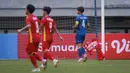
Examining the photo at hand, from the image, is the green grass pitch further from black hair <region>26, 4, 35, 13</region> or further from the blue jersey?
the blue jersey

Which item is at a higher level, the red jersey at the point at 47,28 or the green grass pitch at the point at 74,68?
the red jersey at the point at 47,28

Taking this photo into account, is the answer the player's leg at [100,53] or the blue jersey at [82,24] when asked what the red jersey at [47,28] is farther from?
the player's leg at [100,53]

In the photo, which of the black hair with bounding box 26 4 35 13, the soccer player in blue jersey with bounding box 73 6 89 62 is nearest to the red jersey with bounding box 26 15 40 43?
the black hair with bounding box 26 4 35 13

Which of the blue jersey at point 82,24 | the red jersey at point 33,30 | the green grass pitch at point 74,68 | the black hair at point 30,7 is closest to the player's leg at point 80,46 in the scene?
the blue jersey at point 82,24

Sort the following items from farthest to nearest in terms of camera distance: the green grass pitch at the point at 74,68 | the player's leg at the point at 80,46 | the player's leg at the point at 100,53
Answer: the player's leg at the point at 100,53 → the player's leg at the point at 80,46 → the green grass pitch at the point at 74,68

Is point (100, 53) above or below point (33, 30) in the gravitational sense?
below

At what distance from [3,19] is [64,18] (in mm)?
4236

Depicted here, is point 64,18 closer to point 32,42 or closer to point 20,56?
point 20,56

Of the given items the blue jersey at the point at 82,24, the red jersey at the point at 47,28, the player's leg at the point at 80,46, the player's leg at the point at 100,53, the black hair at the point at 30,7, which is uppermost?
the black hair at the point at 30,7

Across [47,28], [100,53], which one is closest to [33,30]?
[47,28]

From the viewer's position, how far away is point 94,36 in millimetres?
22406

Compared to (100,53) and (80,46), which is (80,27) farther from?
(100,53)

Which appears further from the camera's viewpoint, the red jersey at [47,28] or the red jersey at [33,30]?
the red jersey at [47,28]

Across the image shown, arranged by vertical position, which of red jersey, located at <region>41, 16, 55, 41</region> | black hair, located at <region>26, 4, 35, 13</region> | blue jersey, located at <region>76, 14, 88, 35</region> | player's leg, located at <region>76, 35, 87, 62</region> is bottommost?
player's leg, located at <region>76, 35, 87, 62</region>
